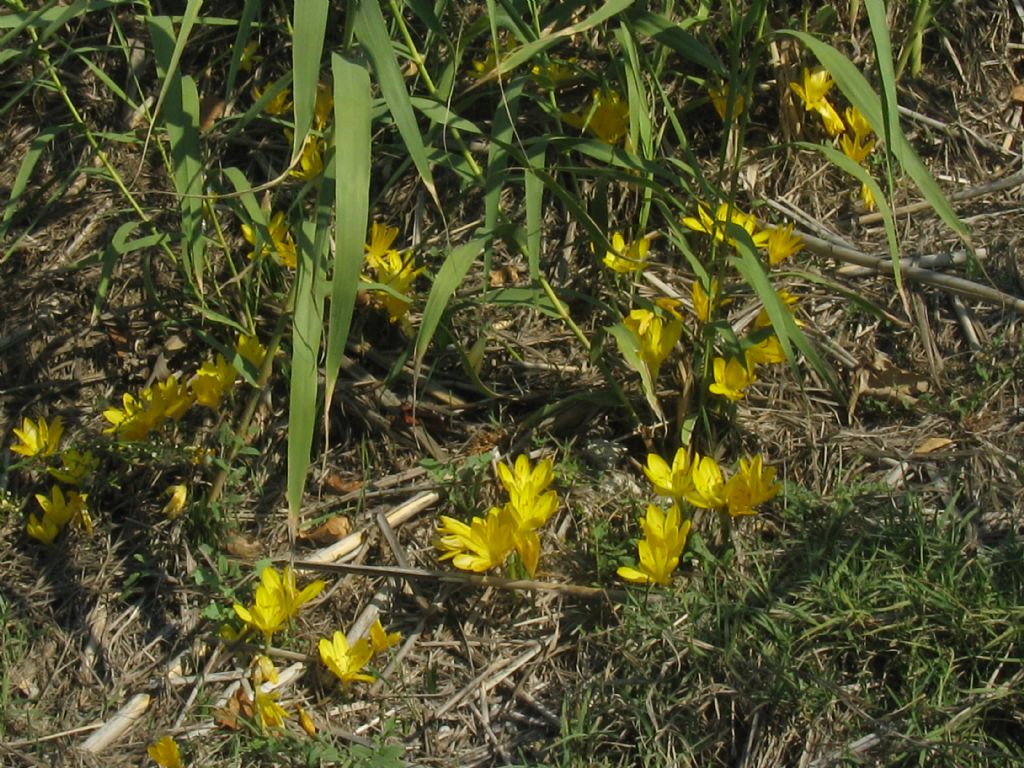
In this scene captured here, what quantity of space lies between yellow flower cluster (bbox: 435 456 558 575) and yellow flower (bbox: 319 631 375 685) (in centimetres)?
20

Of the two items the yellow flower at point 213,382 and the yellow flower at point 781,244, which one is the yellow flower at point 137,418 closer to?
the yellow flower at point 213,382

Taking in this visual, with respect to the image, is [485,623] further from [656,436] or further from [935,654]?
[935,654]

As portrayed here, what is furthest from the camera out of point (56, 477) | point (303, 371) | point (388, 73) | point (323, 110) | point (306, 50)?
point (323, 110)

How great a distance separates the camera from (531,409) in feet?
7.83

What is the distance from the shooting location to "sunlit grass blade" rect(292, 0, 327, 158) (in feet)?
4.72

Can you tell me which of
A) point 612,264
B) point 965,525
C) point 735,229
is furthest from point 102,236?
point 965,525

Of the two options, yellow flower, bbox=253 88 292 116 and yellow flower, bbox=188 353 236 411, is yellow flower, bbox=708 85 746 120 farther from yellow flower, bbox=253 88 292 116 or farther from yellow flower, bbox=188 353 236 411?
yellow flower, bbox=188 353 236 411

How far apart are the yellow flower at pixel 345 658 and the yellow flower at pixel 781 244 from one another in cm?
99

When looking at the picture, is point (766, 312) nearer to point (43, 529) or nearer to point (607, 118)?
point (607, 118)

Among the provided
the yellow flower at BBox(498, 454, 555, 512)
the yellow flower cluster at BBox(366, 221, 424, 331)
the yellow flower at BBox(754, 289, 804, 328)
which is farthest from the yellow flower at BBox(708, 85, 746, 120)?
the yellow flower at BBox(498, 454, 555, 512)

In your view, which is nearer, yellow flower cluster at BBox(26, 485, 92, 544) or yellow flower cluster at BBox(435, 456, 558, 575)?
yellow flower cluster at BBox(435, 456, 558, 575)

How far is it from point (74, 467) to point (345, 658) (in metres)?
0.65

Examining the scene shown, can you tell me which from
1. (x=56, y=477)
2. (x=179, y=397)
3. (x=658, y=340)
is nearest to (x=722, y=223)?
(x=658, y=340)

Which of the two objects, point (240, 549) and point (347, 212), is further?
point (240, 549)
